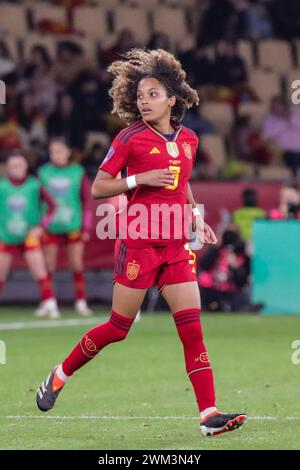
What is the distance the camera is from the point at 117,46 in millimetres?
21641

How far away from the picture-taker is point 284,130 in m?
21.0

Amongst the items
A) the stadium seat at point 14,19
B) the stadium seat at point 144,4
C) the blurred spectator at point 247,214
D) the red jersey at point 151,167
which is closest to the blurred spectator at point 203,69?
Answer: the stadium seat at point 144,4

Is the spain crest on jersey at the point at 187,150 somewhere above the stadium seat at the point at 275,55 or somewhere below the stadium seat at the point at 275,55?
above

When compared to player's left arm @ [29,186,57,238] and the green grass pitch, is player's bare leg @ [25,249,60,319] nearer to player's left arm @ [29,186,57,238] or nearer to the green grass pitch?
player's left arm @ [29,186,57,238]

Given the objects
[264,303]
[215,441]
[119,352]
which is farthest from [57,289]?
[215,441]

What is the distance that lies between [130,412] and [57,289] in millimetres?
10081

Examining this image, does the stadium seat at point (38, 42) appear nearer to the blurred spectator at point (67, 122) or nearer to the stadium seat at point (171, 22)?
the blurred spectator at point (67, 122)

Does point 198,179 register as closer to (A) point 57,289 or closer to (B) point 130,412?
(A) point 57,289

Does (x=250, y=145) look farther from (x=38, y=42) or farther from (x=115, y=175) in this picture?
(x=115, y=175)

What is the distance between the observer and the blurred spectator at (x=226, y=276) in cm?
1752

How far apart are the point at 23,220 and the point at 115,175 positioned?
29.1 feet

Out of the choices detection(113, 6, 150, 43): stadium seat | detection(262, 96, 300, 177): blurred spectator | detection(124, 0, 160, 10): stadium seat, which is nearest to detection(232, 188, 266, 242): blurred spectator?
detection(262, 96, 300, 177): blurred spectator

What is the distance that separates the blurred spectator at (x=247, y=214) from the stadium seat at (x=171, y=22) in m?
5.71

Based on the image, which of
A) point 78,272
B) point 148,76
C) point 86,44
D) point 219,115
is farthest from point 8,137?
point 148,76
